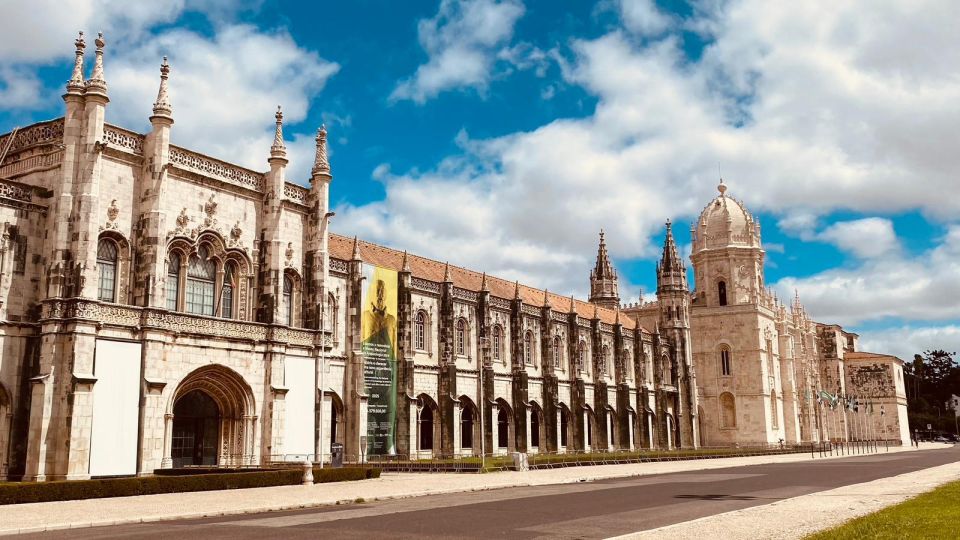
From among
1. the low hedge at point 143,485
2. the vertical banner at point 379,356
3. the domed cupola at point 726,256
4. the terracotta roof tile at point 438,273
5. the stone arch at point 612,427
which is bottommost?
the low hedge at point 143,485

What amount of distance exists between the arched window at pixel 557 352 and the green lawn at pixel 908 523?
44.0m

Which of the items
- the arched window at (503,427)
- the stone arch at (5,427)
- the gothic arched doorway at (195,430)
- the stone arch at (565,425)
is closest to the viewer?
the stone arch at (5,427)

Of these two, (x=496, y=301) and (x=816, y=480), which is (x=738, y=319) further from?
(x=816, y=480)

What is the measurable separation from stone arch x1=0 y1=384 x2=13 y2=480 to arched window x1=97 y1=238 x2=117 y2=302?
456 centimetres

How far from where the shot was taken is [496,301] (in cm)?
5828

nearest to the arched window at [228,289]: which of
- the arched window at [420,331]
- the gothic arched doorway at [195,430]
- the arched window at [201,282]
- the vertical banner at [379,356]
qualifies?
the arched window at [201,282]

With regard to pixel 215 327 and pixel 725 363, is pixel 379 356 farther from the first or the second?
pixel 725 363

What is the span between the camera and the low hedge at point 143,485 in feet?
74.6

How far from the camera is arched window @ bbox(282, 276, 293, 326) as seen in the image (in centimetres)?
3797

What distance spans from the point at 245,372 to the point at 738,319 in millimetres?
64917

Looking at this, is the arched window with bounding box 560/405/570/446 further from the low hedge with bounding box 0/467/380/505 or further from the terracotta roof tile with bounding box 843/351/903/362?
the terracotta roof tile with bounding box 843/351/903/362

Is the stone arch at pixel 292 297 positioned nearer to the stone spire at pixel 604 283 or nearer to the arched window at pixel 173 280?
the arched window at pixel 173 280

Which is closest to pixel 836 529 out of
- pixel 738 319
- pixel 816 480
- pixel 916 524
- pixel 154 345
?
pixel 916 524

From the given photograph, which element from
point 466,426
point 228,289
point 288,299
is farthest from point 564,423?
point 228,289
